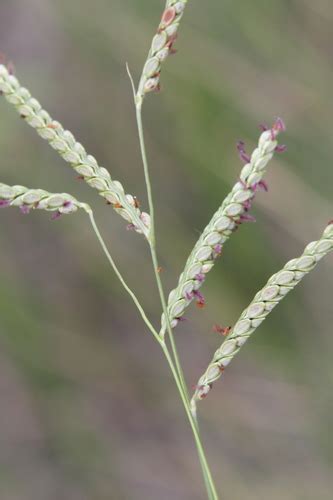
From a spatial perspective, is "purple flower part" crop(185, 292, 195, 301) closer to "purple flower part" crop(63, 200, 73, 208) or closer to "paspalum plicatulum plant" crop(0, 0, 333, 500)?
"paspalum plicatulum plant" crop(0, 0, 333, 500)

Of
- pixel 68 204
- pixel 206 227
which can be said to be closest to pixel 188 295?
pixel 206 227

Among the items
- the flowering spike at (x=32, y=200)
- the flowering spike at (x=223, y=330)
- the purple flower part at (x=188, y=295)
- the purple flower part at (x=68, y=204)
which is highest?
the purple flower part at (x=188, y=295)

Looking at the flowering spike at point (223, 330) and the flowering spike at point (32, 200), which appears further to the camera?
the flowering spike at point (223, 330)

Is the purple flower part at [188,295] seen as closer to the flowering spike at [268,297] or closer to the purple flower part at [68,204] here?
the flowering spike at [268,297]

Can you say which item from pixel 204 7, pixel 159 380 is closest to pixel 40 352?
pixel 159 380

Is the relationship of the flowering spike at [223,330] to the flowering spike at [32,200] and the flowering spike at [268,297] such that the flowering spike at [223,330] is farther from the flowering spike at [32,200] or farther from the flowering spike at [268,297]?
the flowering spike at [32,200]

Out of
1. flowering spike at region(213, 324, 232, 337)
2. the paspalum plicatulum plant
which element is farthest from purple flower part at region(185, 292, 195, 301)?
flowering spike at region(213, 324, 232, 337)

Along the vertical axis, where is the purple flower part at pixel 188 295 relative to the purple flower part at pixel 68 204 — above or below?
above

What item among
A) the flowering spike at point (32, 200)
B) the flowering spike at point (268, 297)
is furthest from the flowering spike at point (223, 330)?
the flowering spike at point (32, 200)
